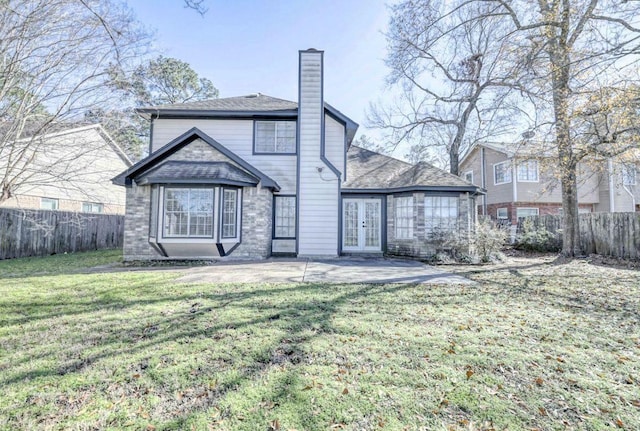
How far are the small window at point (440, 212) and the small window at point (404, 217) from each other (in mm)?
553

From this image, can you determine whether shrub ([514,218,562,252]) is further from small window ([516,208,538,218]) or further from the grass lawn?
the grass lawn

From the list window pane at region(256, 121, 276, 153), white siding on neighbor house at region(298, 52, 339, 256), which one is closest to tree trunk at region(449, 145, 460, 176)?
white siding on neighbor house at region(298, 52, 339, 256)

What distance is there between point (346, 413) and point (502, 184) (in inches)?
887

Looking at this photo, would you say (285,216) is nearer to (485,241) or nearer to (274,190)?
(274,190)

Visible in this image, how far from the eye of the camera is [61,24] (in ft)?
21.3

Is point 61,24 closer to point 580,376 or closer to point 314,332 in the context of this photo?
point 314,332

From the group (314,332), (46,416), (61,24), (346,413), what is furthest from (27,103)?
(346,413)

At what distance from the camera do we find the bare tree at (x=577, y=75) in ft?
25.9

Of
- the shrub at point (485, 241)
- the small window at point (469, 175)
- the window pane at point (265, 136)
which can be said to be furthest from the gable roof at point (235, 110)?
the small window at point (469, 175)

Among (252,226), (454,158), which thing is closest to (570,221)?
(454,158)

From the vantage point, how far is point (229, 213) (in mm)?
10195

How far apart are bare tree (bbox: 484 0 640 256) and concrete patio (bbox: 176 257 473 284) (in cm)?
626

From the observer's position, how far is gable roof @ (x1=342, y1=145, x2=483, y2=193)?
11531 mm

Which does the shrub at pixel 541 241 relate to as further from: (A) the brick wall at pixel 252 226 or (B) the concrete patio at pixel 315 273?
(A) the brick wall at pixel 252 226
